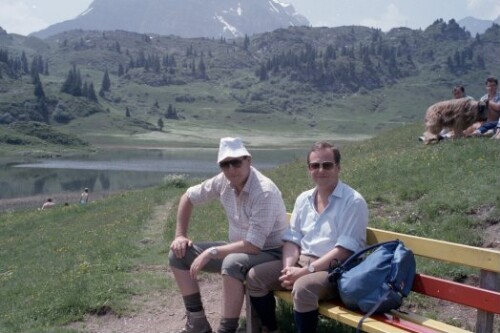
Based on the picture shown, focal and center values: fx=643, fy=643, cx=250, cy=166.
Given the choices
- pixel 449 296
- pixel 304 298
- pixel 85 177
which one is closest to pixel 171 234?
pixel 304 298

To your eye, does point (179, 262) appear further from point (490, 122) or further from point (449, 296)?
point (490, 122)

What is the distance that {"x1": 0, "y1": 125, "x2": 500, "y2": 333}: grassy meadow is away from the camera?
416 inches

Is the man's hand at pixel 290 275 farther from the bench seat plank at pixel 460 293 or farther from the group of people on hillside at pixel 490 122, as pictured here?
the group of people on hillside at pixel 490 122

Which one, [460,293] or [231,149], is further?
[231,149]

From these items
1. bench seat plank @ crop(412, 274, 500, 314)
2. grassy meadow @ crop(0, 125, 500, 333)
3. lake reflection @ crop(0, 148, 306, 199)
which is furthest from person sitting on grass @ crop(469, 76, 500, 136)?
lake reflection @ crop(0, 148, 306, 199)

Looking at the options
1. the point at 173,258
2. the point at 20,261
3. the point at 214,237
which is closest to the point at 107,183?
the point at 20,261

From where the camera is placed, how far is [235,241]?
320 inches

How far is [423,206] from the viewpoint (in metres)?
12.0

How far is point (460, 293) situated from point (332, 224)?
5.19ft

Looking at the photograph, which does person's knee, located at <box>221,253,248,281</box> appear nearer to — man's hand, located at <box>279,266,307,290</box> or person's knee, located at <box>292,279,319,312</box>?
man's hand, located at <box>279,266,307,290</box>

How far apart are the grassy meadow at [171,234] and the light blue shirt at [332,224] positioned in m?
1.29

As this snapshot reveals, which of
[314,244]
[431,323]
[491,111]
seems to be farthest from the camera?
[491,111]

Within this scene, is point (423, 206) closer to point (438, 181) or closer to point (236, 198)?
point (438, 181)

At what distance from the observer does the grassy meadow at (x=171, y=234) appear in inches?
416
